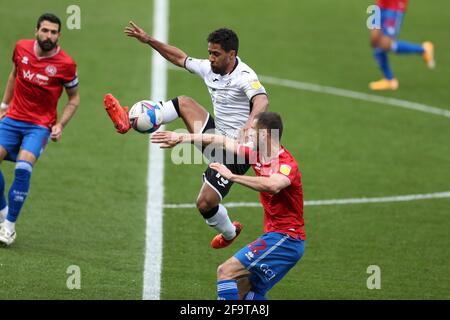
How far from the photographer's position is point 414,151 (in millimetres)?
17188

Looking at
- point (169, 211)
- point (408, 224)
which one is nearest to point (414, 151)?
point (408, 224)

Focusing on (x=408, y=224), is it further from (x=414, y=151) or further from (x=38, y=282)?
(x=38, y=282)

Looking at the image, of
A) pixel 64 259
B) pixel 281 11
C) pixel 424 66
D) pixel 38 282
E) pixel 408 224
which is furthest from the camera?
pixel 281 11

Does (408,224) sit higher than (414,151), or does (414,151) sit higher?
(414,151)

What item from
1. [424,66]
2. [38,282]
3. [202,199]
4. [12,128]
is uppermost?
[424,66]

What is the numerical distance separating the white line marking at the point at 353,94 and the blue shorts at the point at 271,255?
35.2ft

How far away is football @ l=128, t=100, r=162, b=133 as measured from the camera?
34.5ft

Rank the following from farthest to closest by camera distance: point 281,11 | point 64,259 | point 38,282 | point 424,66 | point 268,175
Answer: point 281,11
point 424,66
point 64,259
point 38,282
point 268,175

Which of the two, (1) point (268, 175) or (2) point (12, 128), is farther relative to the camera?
(2) point (12, 128)

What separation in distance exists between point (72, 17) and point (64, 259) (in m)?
13.0

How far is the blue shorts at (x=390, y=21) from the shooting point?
A: 20359mm

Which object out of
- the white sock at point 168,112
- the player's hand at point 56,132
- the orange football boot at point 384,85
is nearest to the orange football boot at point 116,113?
the white sock at point 168,112
